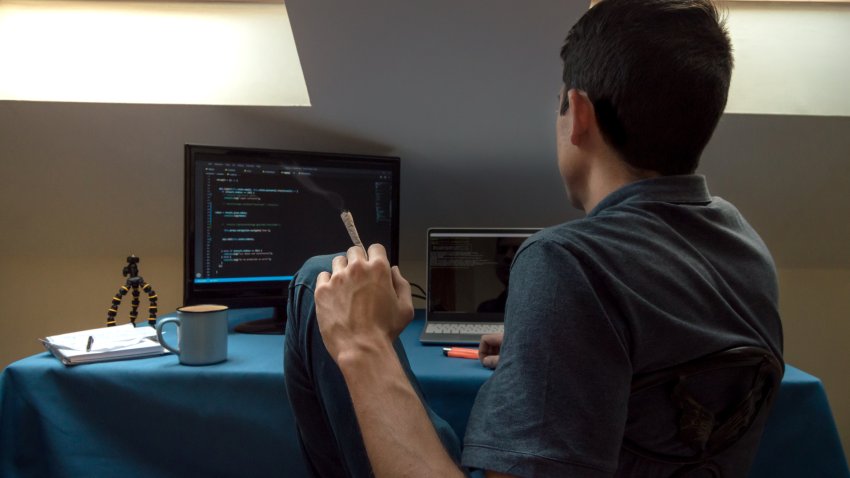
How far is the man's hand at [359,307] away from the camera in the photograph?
693 mm

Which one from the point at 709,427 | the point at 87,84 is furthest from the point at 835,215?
the point at 87,84

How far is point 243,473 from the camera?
3.87 feet

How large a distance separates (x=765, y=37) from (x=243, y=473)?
1.86 meters

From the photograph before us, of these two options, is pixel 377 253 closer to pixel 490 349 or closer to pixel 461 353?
pixel 490 349

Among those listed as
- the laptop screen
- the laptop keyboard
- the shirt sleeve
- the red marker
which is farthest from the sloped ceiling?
the shirt sleeve

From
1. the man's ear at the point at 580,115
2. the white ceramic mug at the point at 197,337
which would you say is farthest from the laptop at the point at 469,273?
the man's ear at the point at 580,115

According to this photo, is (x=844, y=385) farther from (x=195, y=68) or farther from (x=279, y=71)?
(x=195, y=68)

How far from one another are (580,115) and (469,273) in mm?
926

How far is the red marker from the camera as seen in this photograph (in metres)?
1.26

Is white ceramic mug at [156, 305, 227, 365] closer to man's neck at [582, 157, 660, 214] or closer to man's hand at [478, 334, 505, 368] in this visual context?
man's hand at [478, 334, 505, 368]

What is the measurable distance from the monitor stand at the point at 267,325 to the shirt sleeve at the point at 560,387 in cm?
105

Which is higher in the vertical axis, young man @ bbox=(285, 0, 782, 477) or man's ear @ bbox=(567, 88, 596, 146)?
man's ear @ bbox=(567, 88, 596, 146)

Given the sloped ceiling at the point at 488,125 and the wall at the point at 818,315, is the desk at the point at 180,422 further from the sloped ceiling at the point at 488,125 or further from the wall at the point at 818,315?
the wall at the point at 818,315

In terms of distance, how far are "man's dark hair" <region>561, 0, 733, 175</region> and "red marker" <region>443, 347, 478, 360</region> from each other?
0.64 meters
